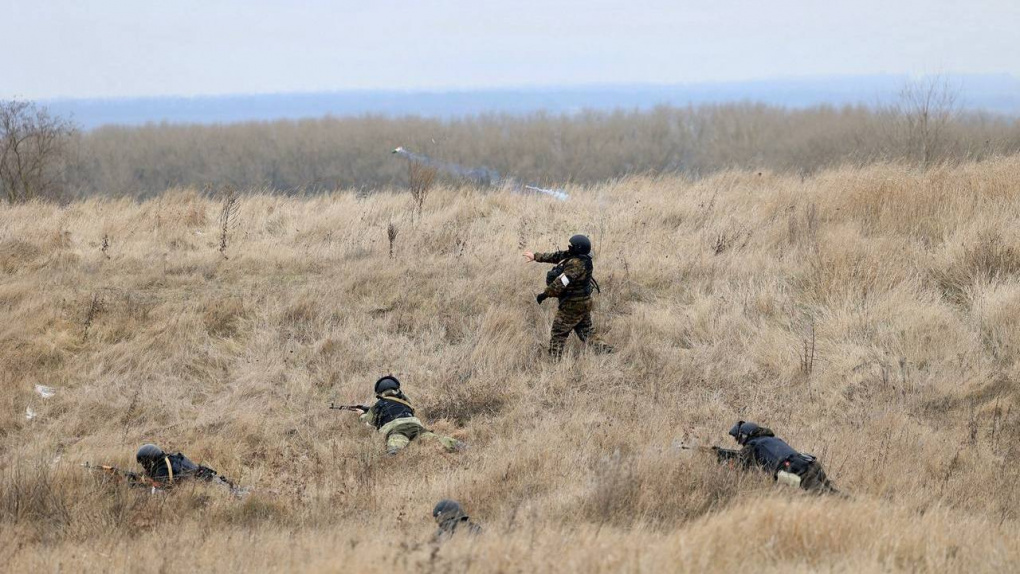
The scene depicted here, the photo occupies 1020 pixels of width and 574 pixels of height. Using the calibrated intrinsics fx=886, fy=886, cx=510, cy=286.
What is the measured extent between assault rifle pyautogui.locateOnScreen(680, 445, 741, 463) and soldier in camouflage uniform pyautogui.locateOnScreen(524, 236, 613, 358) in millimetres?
2287

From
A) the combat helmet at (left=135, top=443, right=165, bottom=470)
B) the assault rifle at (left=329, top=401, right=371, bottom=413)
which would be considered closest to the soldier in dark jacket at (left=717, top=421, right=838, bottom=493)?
the assault rifle at (left=329, top=401, right=371, bottom=413)

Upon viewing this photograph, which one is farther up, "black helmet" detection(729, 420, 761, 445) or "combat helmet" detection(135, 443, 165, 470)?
"black helmet" detection(729, 420, 761, 445)

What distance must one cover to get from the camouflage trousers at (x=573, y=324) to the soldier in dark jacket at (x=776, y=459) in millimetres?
2608

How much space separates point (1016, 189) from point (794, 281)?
11.4ft

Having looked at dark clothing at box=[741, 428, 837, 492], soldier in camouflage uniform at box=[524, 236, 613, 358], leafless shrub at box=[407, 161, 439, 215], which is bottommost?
dark clothing at box=[741, 428, 837, 492]

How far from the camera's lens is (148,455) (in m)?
6.14

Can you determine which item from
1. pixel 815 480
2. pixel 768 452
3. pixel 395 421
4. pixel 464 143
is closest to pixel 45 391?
pixel 395 421

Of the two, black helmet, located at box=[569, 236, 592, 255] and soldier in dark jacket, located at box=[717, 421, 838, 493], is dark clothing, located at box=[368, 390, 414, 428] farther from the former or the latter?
soldier in dark jacket, located at box=[717, 421, 838, 493]

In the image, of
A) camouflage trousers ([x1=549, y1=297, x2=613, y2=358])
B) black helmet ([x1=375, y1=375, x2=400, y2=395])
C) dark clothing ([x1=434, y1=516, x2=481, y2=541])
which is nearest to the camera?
dark clothing ([x1=434, y1=516, x2=481, y2=541])

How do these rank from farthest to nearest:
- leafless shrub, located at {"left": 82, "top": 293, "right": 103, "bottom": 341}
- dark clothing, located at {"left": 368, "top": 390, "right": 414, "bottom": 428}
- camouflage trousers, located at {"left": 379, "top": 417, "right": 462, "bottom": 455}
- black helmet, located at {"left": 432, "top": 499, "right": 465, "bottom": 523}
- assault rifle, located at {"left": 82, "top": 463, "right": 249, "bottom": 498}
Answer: leafless shrub, located at {"left": 82, "top": 293, "right": 103, "bottom": 341}, dark clothing, located at {"left": 368, "top": 390, "right": 414, "bottom": 428}, camouflage trousers, located at {"left": 379, "top": 417, "right": 462, "bottom": 455}, assault rifle, located at {"left": 82, "top": 463, "right": 249, "bottom": 498}, black helmet, located at {"left": 432, "top": 499, "right": 465, "bottom": 523}

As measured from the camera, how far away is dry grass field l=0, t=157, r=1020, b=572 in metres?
4.81

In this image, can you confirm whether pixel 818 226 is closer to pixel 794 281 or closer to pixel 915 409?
pixel 794 281

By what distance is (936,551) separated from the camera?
4.38 metres

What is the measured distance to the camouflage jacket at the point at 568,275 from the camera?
8.08m
